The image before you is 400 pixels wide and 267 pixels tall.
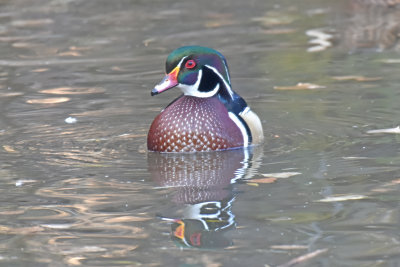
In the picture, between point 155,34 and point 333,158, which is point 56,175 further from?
point 155,34

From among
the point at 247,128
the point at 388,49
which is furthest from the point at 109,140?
the point at 388,49

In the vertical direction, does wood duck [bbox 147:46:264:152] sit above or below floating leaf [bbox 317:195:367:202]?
above

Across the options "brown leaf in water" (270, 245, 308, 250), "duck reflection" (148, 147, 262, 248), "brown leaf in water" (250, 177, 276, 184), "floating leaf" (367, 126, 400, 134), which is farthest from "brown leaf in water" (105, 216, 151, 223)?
"floating leaf" (367, 126, 400, 134)

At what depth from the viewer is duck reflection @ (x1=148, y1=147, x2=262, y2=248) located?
599cm

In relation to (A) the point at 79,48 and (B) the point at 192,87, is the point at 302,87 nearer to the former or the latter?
(B) the point at 192,87

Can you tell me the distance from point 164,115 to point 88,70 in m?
4.02

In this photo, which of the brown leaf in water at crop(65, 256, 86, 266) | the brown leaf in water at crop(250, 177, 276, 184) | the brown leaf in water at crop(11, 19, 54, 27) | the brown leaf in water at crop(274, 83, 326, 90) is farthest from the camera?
the brown leaf in water at crop(11, 19, 54, 27)

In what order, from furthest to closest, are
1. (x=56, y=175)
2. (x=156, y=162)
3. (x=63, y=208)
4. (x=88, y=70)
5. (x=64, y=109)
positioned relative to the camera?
(x=88, y=70), (x=64, y=109), (x=156, y=162), (x=56, y=175), (x=63, y=208)

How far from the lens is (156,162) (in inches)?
321

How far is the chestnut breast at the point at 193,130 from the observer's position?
8.42m

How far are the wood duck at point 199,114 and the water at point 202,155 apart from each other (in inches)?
6.1

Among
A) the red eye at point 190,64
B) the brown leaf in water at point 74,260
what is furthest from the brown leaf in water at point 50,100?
the brown leaf in water at point 74,260

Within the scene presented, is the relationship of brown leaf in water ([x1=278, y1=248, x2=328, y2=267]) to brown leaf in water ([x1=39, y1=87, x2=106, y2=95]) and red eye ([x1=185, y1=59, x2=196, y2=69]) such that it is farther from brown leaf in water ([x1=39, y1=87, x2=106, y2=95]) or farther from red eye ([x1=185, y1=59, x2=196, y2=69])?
brown leaf in water ([x1=39, y1=87, x2=106, y2=95])

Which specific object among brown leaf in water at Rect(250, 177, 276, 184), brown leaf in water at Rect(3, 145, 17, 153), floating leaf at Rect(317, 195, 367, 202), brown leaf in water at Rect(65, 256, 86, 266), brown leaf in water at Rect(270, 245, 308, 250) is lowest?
brown leaf in water at Rect(250, 177, 276, 184)
